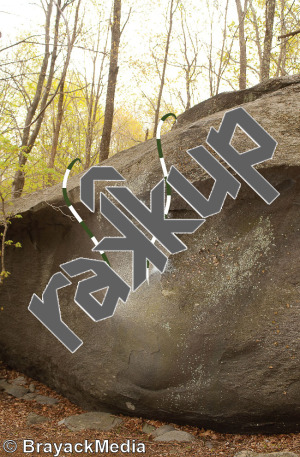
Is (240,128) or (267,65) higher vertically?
(267,65)

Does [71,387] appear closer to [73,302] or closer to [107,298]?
[73,302]

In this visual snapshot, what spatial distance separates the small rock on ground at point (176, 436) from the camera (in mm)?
5027

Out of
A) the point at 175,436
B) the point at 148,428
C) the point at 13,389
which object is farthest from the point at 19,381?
the point at 175,436

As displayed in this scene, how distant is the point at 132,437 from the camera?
5242mm

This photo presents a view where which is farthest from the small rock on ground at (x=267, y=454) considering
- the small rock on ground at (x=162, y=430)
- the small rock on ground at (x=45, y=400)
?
the small rock on ground at (x=45, y=400)

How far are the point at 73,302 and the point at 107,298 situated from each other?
1.47m

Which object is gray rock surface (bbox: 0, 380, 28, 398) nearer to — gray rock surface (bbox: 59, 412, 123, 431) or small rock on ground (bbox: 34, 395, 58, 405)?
small rock on ground (bbox: 34, 395, 58, 405)

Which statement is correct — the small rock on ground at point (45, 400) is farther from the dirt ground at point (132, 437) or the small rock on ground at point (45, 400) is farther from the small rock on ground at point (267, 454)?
the small rock on ground at point (267, 454)

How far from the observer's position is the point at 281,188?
536 cm

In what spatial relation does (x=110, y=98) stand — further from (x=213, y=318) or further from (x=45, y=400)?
(x=213, y=318)

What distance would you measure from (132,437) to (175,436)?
1.78 feet

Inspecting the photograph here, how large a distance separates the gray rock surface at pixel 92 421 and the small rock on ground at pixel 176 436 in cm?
76

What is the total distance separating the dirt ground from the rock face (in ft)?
0.43

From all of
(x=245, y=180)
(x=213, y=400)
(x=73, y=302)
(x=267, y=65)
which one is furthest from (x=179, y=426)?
(x=267, y=65)
